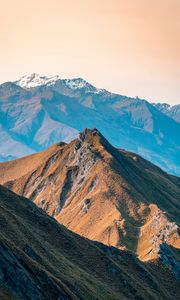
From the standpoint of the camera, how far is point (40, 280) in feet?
391

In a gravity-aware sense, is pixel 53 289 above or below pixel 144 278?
below

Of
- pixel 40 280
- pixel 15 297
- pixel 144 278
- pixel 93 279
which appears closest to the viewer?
pixel 15 297

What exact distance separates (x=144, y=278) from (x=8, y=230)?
6431 centimetres

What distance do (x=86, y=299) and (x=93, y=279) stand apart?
21566 mm

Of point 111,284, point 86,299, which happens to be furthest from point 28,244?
point 111,284

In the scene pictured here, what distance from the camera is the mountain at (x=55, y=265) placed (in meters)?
113

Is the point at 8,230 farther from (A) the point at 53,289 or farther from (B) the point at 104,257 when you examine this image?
(B) the point at 104,257

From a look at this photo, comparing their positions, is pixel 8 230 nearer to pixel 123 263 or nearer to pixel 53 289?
pixel 53 289

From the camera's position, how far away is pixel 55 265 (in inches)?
5837

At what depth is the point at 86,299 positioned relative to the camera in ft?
459

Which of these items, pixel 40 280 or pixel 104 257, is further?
pixel 104 257

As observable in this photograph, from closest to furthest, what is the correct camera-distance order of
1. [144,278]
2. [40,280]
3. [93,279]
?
[40,280] < [93,279] < [144,278]

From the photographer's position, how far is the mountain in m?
113

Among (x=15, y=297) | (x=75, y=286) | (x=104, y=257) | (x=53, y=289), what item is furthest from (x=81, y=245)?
(x=15, y=297)
